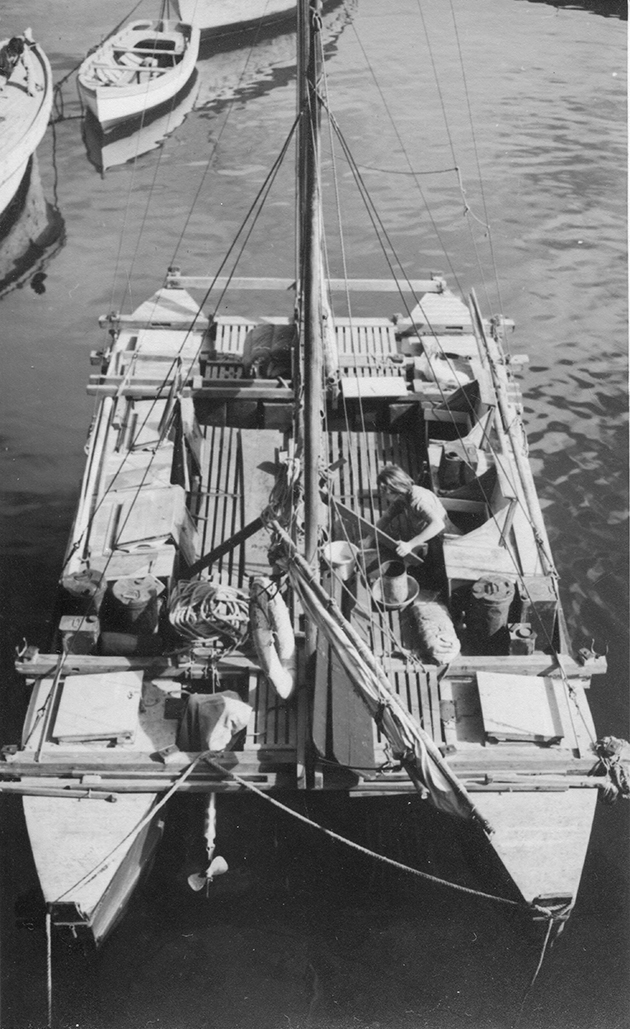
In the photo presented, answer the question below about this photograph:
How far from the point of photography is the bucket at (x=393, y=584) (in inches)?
498

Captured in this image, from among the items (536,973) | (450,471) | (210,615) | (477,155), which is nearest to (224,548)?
(210,615)

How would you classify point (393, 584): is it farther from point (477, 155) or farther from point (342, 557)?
point (477, 155)

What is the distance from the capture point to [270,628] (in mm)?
11000

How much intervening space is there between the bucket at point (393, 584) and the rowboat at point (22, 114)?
19515 mm

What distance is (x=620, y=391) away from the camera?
2202 centimetres

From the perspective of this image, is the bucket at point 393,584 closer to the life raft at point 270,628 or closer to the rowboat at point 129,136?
the life raft at point 270,628

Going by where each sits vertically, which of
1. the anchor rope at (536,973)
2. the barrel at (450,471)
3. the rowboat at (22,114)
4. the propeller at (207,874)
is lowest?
the anchor rope at (536,973)

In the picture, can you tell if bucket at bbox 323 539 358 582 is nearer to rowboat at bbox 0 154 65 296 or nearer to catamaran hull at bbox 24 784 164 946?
catamaran hull at bbox 24 784 164 946

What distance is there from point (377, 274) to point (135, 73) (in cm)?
1362

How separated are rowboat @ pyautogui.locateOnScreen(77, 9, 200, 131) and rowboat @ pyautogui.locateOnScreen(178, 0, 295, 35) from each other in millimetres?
869

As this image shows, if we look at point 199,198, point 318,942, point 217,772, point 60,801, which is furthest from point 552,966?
point 199,198

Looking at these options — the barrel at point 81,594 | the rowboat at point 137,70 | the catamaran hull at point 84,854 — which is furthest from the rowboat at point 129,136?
the catamaran hull at point 84,854

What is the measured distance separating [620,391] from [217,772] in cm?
1507

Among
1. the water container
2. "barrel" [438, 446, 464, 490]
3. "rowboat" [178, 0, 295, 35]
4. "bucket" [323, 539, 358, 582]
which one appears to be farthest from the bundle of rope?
"rowboat" [178, 0, 295, 35]
